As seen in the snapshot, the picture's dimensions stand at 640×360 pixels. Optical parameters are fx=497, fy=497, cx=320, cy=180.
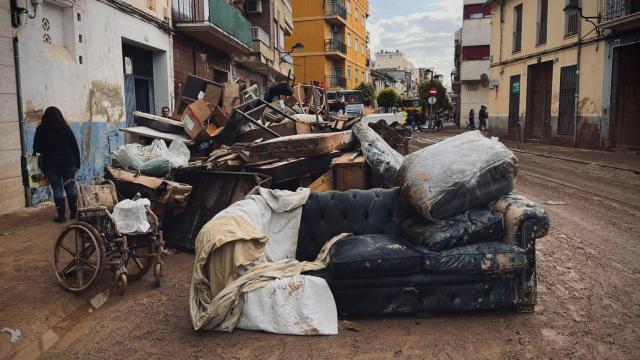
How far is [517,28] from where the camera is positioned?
938 inches

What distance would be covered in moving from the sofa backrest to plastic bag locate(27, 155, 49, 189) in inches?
162

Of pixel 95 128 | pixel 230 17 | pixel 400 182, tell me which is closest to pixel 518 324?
pixel 400 182

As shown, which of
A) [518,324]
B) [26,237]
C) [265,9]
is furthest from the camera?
[265,9]

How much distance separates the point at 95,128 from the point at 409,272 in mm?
7594

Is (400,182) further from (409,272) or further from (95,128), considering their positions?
(95,128)

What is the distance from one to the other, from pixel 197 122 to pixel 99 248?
3834 millimetres

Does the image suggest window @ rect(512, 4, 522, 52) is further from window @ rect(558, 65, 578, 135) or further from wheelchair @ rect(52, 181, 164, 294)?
wheelchair @ rect(52, 181, 164, 294)

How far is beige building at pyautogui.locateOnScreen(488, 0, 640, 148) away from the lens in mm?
15844

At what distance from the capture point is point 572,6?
16.2 m

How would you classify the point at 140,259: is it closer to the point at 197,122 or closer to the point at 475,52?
the point at 197,122

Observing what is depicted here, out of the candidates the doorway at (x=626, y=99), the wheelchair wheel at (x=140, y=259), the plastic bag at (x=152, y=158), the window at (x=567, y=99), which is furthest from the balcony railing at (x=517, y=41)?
the wheelchair wheel at (x=140, y=259)

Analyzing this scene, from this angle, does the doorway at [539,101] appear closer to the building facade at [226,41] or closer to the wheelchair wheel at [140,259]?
the building facade at [226,41]

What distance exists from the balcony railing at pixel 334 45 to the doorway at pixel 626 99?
27.9 metres

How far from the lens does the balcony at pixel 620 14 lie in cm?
1448
